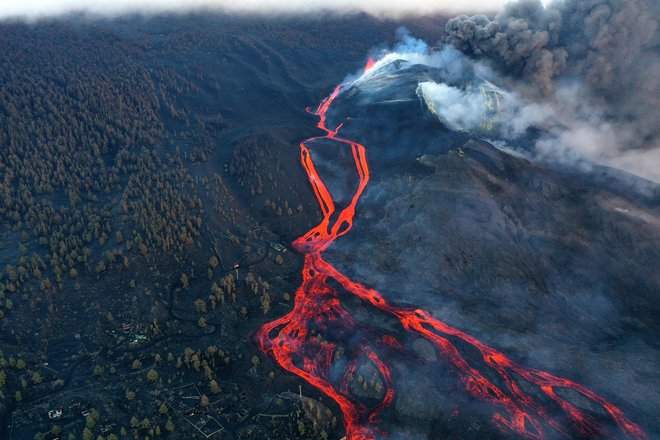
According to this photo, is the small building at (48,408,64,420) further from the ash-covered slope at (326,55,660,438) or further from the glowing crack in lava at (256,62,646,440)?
the ash-covered slope at (326,55,660,438)

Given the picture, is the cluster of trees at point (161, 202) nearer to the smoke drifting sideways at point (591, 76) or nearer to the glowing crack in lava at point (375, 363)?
the glowing crack in lava at point (375, 363)

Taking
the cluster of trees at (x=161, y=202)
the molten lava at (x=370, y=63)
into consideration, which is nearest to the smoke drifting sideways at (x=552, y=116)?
the molten lava at (x=370, y=63)

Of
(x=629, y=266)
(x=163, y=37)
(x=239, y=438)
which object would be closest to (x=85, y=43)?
(x=163, y=37)

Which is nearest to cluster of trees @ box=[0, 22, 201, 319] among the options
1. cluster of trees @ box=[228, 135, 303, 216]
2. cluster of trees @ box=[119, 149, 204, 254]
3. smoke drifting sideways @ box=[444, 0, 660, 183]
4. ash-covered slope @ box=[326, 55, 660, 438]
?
cluster of trees @ box=[119, 149, 204, 254]

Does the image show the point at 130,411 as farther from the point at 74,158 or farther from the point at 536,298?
the point at 74,158

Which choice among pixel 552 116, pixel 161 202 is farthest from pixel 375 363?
pixel 552 116

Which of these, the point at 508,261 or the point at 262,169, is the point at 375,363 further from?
the point at 262,169

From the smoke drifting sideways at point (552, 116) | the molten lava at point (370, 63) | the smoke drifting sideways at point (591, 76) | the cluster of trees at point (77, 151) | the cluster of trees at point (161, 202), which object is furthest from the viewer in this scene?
the molten lava at point (370, 63)
